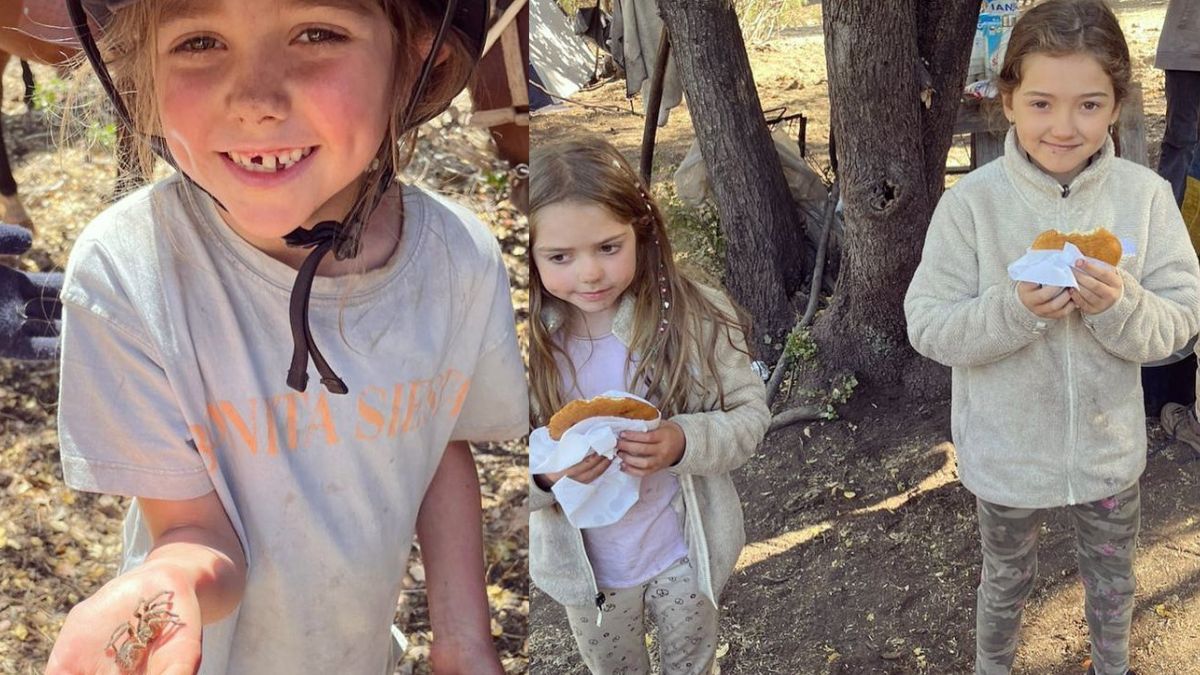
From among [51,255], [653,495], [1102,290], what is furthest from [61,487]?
[1102,290]

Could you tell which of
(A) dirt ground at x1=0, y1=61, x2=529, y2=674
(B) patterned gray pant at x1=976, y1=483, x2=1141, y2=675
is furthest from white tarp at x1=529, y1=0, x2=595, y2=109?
(B) patterned gray pant at x1=976, y1=483, x2=1141, y2=675

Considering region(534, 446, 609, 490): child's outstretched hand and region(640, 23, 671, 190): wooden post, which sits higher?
region(640, 23, 671, 190): wooden post

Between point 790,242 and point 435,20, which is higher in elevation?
point 435,20

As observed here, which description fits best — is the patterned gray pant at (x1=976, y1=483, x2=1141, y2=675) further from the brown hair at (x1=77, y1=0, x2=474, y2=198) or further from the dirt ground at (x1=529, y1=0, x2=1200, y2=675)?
the brown hair at (x1=77, y1=0, x2=474, y2=198)

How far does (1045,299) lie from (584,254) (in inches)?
30.3

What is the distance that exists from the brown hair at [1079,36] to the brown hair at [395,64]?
1126mm

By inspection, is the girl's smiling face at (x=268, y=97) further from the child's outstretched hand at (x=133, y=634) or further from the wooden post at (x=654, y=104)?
the wooden post at (x=654, y=104)

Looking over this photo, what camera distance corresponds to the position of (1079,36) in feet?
5.35

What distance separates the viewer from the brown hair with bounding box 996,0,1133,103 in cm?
163

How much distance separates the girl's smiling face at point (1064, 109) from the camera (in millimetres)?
1633

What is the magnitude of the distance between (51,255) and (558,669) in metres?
1.30

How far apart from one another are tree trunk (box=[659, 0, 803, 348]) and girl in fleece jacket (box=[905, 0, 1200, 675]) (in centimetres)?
42

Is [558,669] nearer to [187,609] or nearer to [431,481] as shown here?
[431,481]

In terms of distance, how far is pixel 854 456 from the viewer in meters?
2.31
